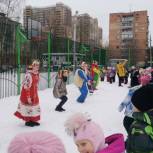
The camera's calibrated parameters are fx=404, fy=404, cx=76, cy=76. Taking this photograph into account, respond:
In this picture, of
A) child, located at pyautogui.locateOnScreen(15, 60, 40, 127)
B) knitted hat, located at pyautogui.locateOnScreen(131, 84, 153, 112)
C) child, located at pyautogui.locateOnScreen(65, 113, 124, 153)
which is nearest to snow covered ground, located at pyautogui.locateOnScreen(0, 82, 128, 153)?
child, located at pyautogui.locateOnScreen(15, 60, 40, 127)

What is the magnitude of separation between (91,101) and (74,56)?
796cm

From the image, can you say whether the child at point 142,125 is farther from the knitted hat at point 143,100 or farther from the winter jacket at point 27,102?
the winter jacket at point 27,102

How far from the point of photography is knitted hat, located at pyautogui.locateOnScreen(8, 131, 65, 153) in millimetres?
1807

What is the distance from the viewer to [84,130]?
102 inches

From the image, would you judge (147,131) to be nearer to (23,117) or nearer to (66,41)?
(23,117)

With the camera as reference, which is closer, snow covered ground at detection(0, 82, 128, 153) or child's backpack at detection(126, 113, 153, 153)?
child's backpack at detection(126, 113, 153, 153)

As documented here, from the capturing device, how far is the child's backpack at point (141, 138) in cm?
308

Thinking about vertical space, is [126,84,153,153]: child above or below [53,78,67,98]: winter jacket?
above

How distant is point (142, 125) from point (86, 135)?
2.54 feet

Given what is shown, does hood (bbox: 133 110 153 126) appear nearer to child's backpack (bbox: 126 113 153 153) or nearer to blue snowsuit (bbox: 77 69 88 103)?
child's backpack (bbox: 126 113 153 153)

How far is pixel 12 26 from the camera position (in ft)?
45.1

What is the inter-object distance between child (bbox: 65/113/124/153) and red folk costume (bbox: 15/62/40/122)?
18.8 ft

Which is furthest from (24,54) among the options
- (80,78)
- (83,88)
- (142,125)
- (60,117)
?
(142,125)

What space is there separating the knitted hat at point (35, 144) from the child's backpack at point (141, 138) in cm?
131
